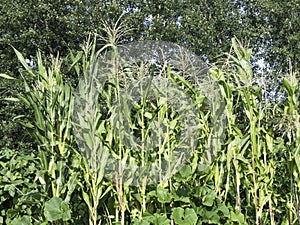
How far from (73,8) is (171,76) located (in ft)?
27.9

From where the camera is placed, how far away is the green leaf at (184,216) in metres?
2.07

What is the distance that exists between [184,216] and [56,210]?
1.97 feet

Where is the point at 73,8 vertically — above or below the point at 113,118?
above

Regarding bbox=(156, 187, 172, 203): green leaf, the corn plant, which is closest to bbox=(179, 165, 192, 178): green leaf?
bbox=(156, 187, 172, 203): green leaf

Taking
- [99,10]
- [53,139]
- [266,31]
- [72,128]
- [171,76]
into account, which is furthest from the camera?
[266,31]

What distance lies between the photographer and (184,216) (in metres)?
2.10

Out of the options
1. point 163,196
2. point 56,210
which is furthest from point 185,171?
point 56,210

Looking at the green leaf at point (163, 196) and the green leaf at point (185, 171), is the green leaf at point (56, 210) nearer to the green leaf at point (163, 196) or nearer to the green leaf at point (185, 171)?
the green leaf at point (163, 196)

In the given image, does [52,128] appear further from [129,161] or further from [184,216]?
[184,216]

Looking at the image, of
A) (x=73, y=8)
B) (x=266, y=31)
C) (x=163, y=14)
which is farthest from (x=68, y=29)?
(x=266, y=31)

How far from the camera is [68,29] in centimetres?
1045

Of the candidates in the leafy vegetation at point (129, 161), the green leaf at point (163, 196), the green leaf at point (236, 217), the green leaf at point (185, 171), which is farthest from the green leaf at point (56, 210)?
the green leaf at point (236, 217)

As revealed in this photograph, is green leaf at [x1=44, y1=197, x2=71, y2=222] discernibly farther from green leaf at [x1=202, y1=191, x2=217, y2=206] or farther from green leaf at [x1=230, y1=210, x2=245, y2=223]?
green leaf at [x1=230, y1=210, x2=245, y2=223]

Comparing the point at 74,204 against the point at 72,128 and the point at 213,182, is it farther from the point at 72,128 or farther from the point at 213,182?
the point at 213,182
